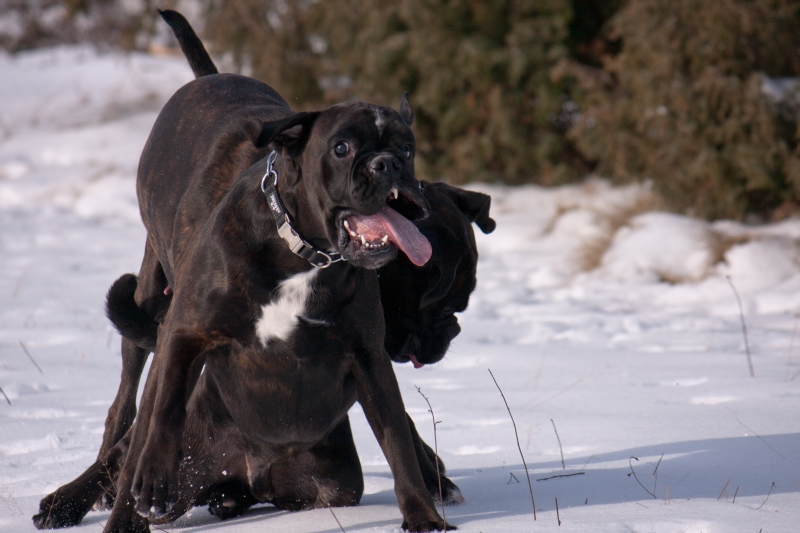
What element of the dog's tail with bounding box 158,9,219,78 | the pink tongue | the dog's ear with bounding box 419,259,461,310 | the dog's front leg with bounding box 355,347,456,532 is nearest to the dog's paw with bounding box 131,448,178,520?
the dog's front leg with bounding box 355,347,456,532

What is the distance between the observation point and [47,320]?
6.31m

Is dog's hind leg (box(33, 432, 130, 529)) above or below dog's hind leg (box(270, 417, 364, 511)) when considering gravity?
below

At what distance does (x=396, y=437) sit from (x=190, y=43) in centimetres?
A: 245

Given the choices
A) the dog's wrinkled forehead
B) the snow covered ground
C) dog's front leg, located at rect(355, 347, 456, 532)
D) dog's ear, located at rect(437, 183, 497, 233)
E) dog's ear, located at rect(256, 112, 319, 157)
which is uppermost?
the dog's wrinkled forehead

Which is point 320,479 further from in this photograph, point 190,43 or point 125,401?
point 190,43

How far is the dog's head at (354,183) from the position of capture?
2502 millimetres

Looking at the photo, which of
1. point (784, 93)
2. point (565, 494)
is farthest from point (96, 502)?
point (784, 93)

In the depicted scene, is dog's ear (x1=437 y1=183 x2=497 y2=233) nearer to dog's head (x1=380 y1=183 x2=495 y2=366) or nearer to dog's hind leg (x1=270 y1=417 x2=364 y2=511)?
dog's head (x1=380 y1=183 x2=495 y2=366)

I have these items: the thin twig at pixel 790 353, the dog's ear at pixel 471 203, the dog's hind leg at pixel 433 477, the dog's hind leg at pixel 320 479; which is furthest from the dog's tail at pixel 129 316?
the thin twig at pixel 790 353

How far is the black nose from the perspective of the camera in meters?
2.48

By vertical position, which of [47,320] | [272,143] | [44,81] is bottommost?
[44,81]

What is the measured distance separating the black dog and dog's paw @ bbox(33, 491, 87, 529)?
247 mm

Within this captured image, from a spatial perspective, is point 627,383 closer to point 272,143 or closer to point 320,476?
point 320,476

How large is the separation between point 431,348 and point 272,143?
4.09 ft
